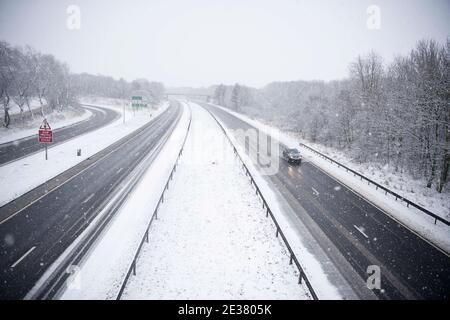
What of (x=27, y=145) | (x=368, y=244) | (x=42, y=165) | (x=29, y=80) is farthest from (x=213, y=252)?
(x=29, y=80)

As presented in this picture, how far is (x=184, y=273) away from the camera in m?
11.0

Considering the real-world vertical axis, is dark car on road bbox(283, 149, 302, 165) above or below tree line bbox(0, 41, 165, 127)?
below

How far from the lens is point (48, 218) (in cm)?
1460

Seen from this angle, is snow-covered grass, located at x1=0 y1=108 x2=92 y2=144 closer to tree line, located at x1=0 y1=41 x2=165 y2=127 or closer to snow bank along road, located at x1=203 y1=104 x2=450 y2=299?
tree line, located at x1=0 y1=41 x2=165 y2=127

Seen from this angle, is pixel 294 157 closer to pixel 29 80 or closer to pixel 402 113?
→ pixel 402 113

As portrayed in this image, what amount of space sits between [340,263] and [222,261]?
18.5 feet

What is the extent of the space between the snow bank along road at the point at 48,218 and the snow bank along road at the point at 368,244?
44.0ft

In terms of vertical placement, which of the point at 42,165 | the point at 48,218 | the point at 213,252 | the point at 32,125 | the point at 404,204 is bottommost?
the point at 213,252

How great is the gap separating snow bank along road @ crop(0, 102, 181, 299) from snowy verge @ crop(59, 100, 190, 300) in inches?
61.0

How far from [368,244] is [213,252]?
329 inches

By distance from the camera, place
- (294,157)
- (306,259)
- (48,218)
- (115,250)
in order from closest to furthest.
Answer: (306,259) < (115,250) < (48,218) < (294,157)

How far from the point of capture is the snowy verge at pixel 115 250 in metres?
9.77

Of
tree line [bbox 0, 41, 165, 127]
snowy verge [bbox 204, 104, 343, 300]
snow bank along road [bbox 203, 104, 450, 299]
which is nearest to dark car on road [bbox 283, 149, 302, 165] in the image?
snow bank along road [bbox 203, 104, 450, 299]

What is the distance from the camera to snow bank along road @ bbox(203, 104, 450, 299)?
10524 mm
